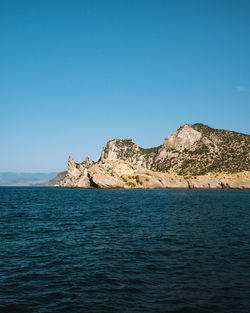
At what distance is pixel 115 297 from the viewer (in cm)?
1289

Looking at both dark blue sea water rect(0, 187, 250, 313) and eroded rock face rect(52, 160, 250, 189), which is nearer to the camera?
dark blue sea water rect(0, 187, 250, 313)

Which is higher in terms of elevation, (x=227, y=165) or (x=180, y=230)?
(x=227, y=165)

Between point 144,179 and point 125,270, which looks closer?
point 125,270

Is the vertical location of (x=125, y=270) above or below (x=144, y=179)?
below

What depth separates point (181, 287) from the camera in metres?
14.0

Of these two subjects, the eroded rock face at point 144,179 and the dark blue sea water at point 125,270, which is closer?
the dark blue sea water at point 125,270

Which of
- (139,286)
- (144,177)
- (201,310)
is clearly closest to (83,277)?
(139,286)

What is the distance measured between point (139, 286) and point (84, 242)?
34.5 feet

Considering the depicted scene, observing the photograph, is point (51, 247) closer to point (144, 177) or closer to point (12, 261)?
point (12, 261)

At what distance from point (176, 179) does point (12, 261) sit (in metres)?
150

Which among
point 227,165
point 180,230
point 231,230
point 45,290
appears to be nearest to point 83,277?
point 45,290

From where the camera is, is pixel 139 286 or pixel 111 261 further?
pixel 111 261

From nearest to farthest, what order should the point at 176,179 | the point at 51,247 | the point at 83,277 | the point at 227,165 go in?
the point at 83,277
the point at 51,247
the point at 176,179
the point at 227,165

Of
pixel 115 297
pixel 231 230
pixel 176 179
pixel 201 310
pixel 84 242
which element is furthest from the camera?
pixel 176 179
